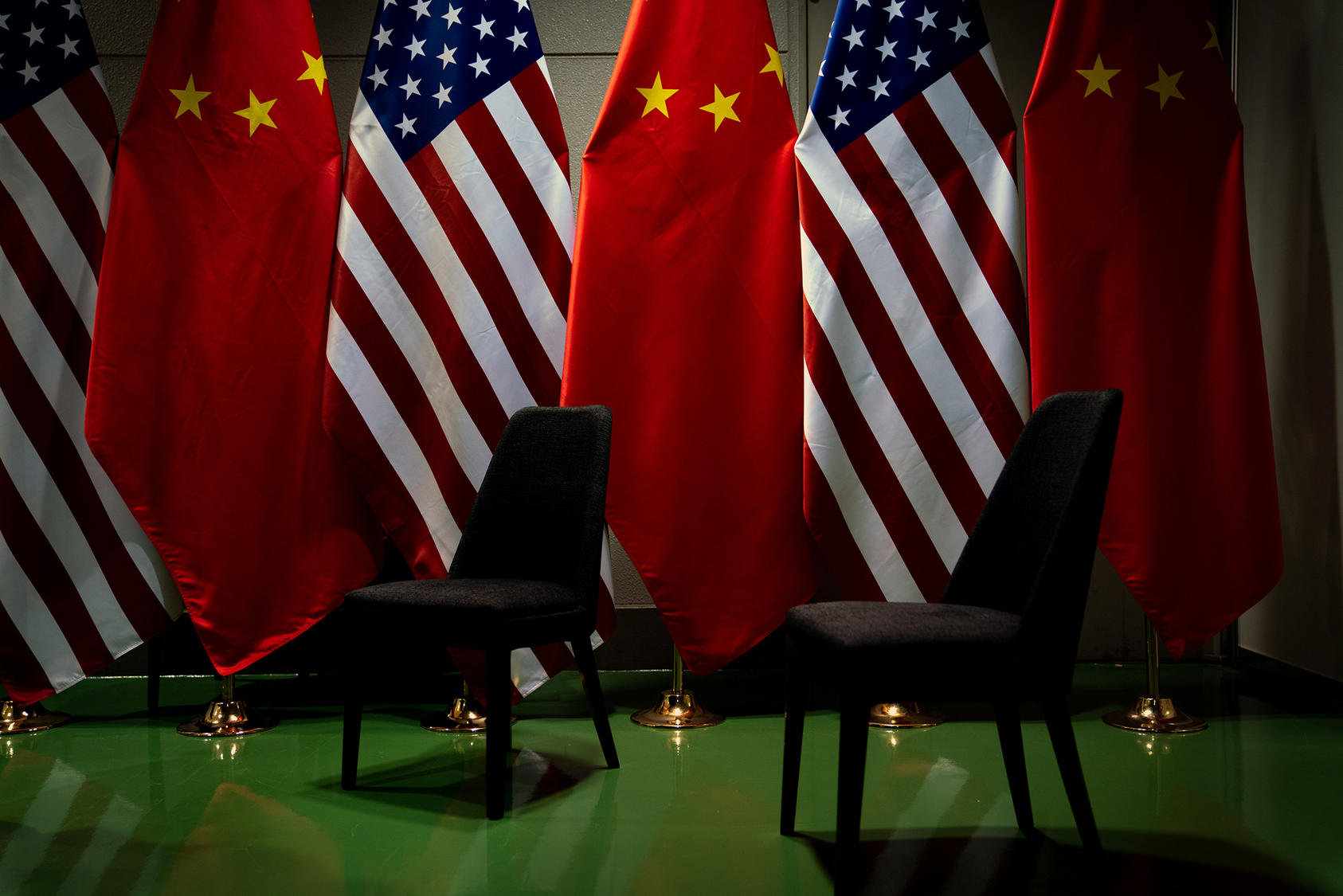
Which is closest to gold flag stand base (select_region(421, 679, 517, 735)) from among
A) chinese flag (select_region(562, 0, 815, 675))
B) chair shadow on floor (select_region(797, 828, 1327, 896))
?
chinese flag (select_region(562, 0, 815, 675))

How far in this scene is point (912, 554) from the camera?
2852mm

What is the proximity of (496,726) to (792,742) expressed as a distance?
64 centimetres

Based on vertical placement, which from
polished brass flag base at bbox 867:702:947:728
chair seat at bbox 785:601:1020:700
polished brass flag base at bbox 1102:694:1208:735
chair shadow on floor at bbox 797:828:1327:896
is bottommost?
polished brass flag base at bbox 867:702:947:728

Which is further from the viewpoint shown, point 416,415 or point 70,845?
point 416,415

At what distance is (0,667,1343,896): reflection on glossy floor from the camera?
182 cm

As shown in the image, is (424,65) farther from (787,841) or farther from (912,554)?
(787,841)

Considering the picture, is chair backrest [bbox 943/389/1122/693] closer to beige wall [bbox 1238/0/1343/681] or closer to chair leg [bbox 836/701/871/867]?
chair leg [bbox 836/701/871/867]

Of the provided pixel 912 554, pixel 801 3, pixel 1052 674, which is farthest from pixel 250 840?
pixel 801 3

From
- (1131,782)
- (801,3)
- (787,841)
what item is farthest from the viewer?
(801,3)

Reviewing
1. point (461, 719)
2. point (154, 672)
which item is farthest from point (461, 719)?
point (154, 672)

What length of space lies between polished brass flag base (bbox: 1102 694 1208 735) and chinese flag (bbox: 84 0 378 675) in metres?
2.30

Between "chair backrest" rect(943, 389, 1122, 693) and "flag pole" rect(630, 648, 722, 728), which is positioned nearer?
"chair backrest" rect(943, 389, 1122, 693)

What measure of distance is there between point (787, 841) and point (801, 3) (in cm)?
301

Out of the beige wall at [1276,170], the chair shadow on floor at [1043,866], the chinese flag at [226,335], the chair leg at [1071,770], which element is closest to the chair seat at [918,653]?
the chair leg at [1071,770]
